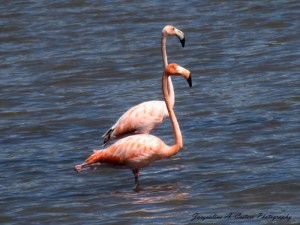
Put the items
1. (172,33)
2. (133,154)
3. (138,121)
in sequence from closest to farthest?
(133,154), (138,121), (172,33)

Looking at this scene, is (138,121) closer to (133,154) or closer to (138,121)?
(138,121)

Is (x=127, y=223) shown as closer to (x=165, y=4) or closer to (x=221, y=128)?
(x=221, y=128)

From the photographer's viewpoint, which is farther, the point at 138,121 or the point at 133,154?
the point at 138,121

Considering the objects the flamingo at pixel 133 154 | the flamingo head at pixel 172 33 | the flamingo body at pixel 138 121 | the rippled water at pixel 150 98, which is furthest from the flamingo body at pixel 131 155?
the flamingo head at pixel 172 33

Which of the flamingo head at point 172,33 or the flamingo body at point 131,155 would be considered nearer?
the flamingo body at point 131,155

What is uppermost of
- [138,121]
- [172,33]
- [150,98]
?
[172,33]

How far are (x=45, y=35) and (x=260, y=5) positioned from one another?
3.59 m

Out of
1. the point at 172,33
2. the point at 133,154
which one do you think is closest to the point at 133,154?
the point at 133,154

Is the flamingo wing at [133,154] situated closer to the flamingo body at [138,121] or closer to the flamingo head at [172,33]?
the flamingo body at [138,121]

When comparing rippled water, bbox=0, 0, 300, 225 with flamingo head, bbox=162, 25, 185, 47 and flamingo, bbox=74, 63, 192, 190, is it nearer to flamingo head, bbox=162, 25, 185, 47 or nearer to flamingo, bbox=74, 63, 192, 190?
flamingo, bbox=74, 63, 192, 190

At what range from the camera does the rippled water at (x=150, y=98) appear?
9078 millimetres

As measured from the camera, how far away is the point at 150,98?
13.1m

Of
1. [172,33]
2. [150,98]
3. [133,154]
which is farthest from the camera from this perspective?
[150,98]

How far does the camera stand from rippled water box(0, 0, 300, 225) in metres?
9.08
